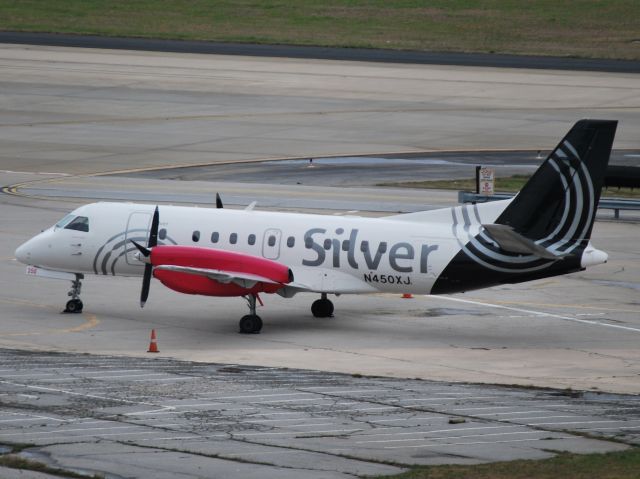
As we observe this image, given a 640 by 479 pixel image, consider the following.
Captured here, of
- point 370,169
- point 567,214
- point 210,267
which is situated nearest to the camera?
point 567,214

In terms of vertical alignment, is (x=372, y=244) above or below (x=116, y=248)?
above

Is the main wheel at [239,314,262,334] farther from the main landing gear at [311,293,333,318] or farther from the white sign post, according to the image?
the white sign post

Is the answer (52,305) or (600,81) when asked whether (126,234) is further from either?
(600,81)

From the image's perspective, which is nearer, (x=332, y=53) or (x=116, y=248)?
(x=116, y=248)

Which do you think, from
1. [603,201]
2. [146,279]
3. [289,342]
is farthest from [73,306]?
[603,201]

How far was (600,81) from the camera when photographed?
9262cm

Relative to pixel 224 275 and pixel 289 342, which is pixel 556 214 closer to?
pixel 289 342

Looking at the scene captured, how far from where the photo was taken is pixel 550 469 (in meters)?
21.2

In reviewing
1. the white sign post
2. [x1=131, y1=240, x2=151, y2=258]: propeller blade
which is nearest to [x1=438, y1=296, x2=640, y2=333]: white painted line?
[x1=131, y1=240, x2=151, y2=258]: propeller blade

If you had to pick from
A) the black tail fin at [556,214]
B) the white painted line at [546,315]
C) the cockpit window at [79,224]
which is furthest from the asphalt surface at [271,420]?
the white painted line at [546,315]

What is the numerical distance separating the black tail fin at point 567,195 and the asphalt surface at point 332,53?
6502 centimetres

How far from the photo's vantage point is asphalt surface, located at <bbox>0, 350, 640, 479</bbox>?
22.0m

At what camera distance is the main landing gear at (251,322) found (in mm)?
36406

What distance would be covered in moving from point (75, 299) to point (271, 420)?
1501 centimetres
